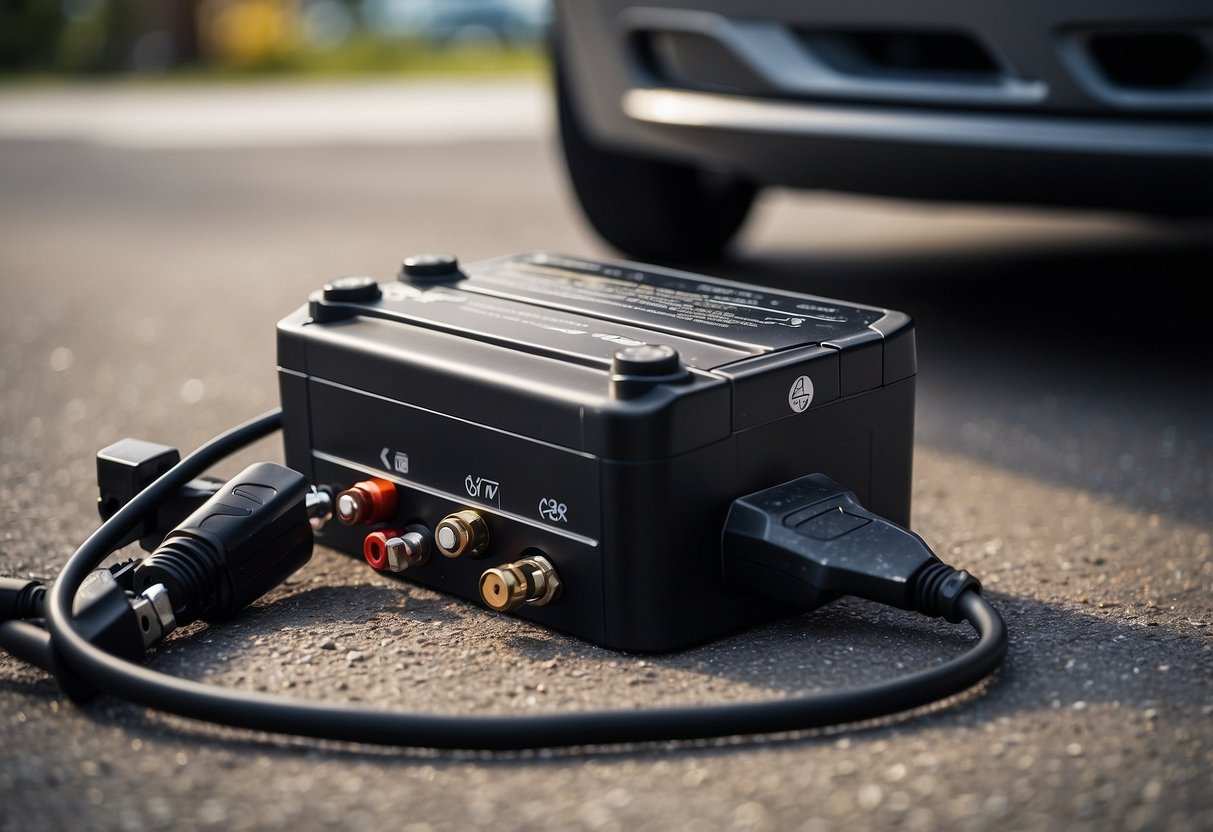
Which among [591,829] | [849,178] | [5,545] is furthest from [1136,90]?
[5,545]

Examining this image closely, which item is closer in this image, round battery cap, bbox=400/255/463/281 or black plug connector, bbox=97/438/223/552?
black plug connector, bbox=97/438/223/552

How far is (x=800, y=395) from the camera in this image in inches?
53.6

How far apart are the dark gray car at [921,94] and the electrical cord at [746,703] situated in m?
1.06

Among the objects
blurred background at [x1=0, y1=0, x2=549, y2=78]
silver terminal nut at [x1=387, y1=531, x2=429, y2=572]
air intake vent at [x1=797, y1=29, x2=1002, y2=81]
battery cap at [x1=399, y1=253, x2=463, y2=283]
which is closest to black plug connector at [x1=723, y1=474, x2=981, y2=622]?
silver terminal nut at [x1=387, y1=531, x2=429, y2=572]

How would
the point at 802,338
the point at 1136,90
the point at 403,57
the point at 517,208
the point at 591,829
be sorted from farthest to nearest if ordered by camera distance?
1. the point at 403,57
2. the point at 517,208
3. the point at 1136,90
4. the point at 802,338
5. the point at 591,829

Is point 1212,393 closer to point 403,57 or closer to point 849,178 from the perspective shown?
point 849,178

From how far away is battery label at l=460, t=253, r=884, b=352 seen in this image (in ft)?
4.75

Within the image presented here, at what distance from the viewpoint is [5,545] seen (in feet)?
5.54

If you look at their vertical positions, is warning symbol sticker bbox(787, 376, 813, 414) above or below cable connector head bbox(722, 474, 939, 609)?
above

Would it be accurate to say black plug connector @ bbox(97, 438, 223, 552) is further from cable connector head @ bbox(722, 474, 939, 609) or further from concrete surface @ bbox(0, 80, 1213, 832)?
cable connector head @ bbox(722, 474, 939, 609)

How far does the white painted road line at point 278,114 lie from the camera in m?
6.46

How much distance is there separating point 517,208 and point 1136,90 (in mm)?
2441

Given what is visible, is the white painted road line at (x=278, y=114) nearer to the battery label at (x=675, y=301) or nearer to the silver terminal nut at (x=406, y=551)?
the battery label at (x=675, y=301)

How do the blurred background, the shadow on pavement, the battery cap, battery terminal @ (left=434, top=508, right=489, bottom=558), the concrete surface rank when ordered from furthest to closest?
the blurred background, the battery cap, battery terminal @ (left=434, top=508, right=489, bottom=558), the shadow on pavement, the concrete surface
